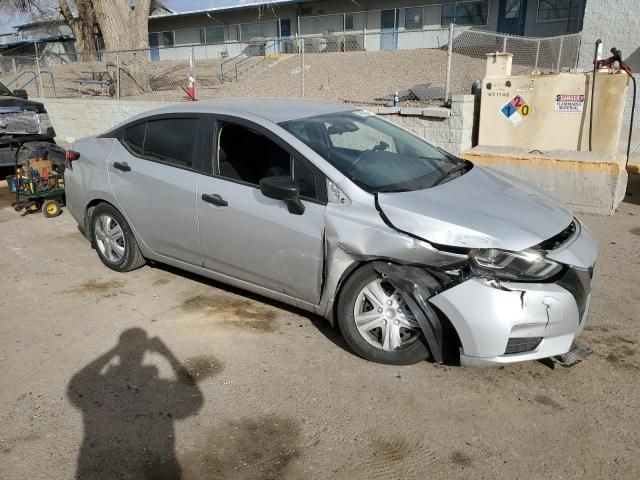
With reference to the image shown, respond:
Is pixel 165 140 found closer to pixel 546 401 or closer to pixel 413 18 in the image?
pixel 546 401

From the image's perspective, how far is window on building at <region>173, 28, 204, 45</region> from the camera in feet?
110

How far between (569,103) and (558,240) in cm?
→ 566

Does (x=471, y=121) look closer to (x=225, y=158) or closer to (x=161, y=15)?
(x=225, y=158)

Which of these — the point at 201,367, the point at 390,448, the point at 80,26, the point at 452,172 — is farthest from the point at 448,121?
the point at 80,26

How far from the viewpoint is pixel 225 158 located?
14.0ft

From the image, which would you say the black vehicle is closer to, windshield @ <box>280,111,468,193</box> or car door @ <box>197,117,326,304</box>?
car door @ <box>197,117,326,304</box>

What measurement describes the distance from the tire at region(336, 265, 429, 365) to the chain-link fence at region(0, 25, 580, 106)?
20.5 ft

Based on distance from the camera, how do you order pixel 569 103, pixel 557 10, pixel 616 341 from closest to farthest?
pixel 616 341
pixel 569 103
pixel 557 10

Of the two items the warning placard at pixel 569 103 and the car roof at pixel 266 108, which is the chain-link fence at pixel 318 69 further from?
the car roof at pixel 266 108

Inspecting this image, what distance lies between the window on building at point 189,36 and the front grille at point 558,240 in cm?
3295

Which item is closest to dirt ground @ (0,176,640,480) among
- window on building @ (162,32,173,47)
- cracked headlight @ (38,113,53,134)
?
cracked headlight @ (38,113,53,134)

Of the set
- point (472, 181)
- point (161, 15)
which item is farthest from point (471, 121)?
point (161, 15)

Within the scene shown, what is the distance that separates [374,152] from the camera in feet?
13.7

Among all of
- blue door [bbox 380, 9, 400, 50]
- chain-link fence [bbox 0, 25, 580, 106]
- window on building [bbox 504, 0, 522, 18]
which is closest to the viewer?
chain-link fence [bbox 0, 25, 580, 106]
